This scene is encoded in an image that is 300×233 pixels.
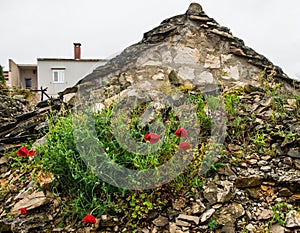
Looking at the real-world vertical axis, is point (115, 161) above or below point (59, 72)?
below

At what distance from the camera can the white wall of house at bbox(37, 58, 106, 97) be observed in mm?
17531

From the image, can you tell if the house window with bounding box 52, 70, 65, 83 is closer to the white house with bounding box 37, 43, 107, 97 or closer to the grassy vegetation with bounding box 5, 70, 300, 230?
the white house with bounding box 37, 43, 107, 97

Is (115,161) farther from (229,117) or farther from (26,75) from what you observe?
(26,75)

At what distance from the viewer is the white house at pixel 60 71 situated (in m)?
17.5

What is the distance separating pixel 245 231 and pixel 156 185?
673 mm

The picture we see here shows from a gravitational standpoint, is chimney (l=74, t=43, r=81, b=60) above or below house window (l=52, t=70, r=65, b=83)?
above

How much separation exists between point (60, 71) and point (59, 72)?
9 centimetres

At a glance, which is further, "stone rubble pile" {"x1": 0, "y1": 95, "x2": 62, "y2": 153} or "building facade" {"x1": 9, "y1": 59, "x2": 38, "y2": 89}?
"building facade" {"x1": 9, "y1": 59, "x2": 38, "y2": 89}

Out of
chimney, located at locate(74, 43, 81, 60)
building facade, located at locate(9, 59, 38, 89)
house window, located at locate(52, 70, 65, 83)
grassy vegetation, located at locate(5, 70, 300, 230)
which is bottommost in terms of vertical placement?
grassy vegetation, located at locate(5, 70, 300, 230)

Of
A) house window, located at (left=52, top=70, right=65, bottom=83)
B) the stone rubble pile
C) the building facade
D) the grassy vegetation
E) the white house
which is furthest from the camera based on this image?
the building facade

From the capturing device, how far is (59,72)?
18.0m

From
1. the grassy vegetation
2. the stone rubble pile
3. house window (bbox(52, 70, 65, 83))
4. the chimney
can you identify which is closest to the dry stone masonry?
the grassy vegetation

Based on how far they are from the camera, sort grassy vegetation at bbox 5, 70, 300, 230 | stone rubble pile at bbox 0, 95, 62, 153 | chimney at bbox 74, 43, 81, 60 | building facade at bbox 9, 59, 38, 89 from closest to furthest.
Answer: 1. grassy vegetation at bbox 5, 70, 300, 230
2. stone rubble pile at bbox 0, 95, 62, 153
3. chimney at bbox 74, 43, 81, 60
4. building facade at bbox 9, 59, 38, 89

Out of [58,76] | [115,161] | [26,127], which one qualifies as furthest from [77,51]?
[115,161]
